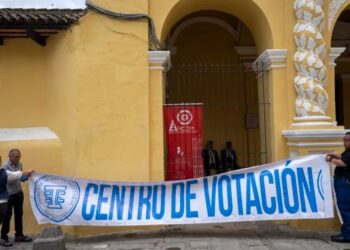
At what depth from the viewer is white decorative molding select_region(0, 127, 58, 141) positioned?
7.93 meters

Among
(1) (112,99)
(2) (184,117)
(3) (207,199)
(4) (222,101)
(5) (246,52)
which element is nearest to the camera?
(3) (207,199)

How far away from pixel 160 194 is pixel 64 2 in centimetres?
386

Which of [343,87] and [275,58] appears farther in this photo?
[343,87]

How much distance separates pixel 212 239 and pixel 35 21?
4.52 meters

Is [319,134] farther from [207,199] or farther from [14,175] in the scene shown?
[14,175]

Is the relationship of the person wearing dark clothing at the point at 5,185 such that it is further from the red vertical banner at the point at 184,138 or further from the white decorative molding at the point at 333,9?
the white decorative molding at the point at 333,9

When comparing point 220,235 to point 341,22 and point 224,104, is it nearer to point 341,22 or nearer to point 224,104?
point 224,104

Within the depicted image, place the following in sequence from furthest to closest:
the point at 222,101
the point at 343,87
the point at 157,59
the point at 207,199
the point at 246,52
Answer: the point at 343,87 → the point at 222,101 → the point at 246,52 → the point at 157,59 → the point at 207,199

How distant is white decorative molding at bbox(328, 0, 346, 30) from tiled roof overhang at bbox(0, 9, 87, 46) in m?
4.30

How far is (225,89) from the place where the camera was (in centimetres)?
1191

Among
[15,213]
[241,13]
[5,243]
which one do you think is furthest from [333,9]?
[5,243]

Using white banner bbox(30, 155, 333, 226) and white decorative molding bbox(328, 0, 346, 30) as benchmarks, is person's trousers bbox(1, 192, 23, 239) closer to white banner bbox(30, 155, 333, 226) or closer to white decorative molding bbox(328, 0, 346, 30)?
white banner bbox(30, 155, 333, 226)

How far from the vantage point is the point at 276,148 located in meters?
7.96

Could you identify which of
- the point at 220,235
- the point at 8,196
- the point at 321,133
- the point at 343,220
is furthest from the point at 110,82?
the point at 343,220
